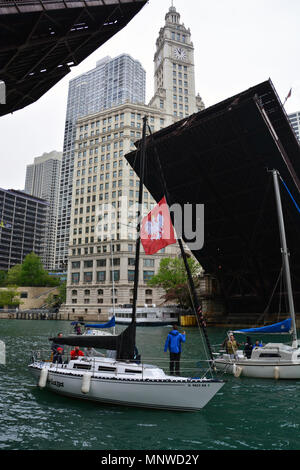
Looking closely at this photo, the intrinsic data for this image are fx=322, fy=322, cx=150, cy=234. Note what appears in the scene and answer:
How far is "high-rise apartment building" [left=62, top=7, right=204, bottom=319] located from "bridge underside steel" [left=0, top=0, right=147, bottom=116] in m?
58.3

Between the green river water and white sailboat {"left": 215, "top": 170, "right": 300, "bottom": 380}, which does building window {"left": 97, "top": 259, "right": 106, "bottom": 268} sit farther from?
the green river water

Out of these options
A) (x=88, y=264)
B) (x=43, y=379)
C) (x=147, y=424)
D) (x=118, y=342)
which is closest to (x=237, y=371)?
(x=118, y=342)

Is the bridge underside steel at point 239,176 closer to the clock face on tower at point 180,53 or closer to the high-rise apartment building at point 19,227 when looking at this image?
the clock face on tower at point 180,53

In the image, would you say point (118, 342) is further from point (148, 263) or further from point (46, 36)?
point (148, 263)

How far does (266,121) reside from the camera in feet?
88.6

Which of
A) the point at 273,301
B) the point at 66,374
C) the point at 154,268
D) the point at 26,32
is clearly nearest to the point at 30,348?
the point at 66,374

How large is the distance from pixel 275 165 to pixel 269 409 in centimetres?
2388

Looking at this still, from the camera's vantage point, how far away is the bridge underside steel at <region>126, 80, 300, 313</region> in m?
28.5

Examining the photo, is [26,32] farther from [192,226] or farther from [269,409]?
[192,226]

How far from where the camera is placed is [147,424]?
1023 cm

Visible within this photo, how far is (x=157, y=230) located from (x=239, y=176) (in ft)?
74.2

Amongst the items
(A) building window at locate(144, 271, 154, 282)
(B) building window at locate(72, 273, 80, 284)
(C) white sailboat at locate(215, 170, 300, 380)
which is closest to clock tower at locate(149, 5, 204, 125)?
(A) building window at locate(144, 271, 154, 282)

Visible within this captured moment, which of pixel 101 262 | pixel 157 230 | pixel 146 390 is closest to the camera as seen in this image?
pixel 146 390

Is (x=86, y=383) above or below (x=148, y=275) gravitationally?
below
